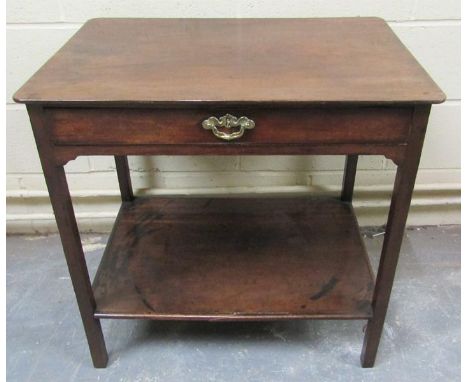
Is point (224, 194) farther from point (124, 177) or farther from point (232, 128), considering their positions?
point (232, 128)

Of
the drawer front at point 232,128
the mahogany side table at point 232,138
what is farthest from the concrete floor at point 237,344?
the drawer front at point 232,128

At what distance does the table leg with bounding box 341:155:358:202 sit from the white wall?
78 millimetres

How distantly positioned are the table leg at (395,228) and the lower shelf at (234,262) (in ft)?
0.17

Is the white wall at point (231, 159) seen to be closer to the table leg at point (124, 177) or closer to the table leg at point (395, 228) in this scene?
the table leg at point (124, 177)

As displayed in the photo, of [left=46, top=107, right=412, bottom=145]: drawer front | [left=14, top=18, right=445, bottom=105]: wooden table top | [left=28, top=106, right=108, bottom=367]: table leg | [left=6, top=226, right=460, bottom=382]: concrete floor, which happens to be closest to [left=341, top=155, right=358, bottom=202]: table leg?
[left=6, top=226, right=460, bottom=382]: concrete floor

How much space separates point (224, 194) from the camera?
1466 millimetres

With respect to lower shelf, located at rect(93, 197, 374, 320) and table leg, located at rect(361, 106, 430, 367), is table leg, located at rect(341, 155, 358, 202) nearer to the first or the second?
lower shelf, located at rect(93, 197, 374, 320)

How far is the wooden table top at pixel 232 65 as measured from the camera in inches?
29.1

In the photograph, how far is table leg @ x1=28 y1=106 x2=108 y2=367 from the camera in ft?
2.58

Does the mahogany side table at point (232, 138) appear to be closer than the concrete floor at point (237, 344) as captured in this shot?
Yes

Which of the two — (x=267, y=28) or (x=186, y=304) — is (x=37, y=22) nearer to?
(x=267, y=28)

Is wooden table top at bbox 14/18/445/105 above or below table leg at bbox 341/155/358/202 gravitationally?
above

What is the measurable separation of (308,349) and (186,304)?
0.34 m

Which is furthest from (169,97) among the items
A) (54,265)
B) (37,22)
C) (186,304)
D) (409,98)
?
(54,265)
